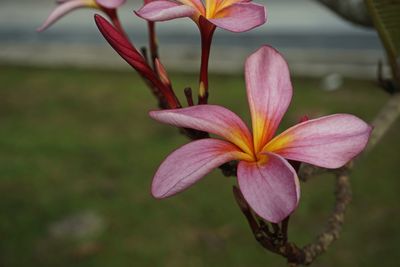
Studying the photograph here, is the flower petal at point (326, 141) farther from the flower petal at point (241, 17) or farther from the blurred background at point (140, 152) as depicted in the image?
the blurred background at point (140, 152)

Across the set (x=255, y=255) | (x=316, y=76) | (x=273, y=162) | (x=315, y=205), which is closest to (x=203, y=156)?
(x=273, y=162)

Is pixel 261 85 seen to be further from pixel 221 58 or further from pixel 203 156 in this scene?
pixel 221 58

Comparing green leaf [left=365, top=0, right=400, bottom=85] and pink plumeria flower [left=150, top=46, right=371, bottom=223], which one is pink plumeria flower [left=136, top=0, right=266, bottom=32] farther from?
Result: green leaf [left=365, top=0, right=400, bottom=85]

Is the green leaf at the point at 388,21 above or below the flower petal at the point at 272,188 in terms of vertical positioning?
below

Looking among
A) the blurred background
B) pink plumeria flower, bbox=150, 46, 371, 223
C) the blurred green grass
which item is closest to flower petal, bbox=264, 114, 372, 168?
pink plumeria flower, bbox=150, 46, 371, 223

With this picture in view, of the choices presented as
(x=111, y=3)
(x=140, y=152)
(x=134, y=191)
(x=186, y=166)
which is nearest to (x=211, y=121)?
(x=186, y=166)

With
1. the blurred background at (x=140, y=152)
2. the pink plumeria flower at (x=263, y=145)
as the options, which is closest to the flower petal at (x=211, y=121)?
the pink plumeria flower at (x=263, y=145)
